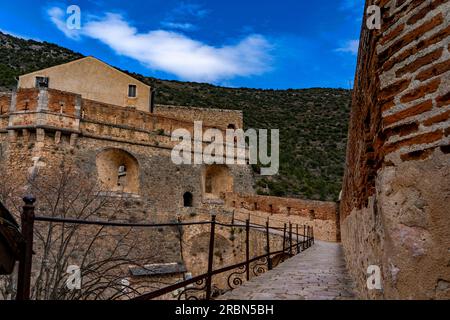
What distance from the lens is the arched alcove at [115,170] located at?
1994cm

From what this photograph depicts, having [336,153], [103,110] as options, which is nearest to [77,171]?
[103,110]

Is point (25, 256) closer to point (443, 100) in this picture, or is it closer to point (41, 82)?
point (443, 100)

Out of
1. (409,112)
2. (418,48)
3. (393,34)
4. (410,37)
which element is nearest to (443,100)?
(409,112)

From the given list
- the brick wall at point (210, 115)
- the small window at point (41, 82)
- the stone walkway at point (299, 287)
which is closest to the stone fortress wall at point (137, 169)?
the small window at point (41, 82)

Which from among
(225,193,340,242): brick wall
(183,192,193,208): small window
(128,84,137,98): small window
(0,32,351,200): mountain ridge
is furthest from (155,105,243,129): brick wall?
(183,192,193,208): small window

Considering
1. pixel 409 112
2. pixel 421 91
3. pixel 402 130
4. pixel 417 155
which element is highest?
pixel 421 91

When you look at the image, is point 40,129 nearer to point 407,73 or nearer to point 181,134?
point 181,134

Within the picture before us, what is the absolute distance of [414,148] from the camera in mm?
2609

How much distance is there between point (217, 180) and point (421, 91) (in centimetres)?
2333

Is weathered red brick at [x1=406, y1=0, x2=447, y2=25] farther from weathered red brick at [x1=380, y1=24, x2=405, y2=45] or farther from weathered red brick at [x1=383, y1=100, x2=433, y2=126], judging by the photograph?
weathered red brick at [x1=383, y1=100, x2=433, y2=126]

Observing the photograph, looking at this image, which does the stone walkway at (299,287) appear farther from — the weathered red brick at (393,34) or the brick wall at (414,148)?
the weathered red brick at (393,34)

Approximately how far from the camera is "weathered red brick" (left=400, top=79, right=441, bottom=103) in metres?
2.50

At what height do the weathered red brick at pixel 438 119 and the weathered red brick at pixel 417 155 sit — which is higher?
the weathered red brick at pixel 438 119

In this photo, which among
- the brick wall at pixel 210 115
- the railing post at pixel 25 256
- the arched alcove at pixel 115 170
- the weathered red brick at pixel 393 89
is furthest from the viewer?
the brick wall at pixel 210 115
